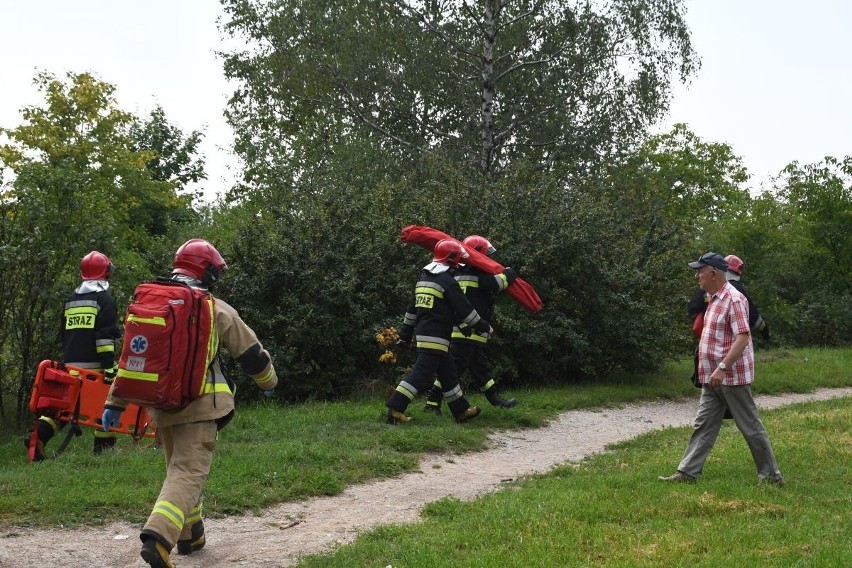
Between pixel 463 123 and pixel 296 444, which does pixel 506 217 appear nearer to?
pixel 296 444

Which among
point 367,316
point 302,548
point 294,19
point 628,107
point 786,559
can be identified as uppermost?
point 294,19

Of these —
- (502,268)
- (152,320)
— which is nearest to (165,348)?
(152,320)

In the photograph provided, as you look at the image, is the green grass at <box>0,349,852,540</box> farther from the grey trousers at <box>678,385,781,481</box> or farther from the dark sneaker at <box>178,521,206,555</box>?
the dark sneaker at <box>178,521,206,555</box>

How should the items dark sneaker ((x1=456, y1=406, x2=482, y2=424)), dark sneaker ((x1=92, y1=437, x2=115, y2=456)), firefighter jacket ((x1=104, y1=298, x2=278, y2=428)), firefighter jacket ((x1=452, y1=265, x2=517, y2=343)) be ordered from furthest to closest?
1. firefighter jacket ((x1=452, y1=265, x2=517, y2=343))
2. dark sneaker ((x1=456, y1=406, x2=482, y2=424))
3. dark sneaker ((x1=92, y1=437, x2=115, y2=456))
4. firefighter jacket ((x1=104, y1=298, x2=278, y2=428))

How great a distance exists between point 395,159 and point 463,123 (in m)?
2.40

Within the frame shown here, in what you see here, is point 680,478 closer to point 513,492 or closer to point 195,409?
point 513,492

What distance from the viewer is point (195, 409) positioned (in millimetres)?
6219

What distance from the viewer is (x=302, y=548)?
6.82 meters

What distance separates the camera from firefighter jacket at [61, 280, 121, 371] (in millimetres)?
10531

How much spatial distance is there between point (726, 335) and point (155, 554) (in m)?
4.73

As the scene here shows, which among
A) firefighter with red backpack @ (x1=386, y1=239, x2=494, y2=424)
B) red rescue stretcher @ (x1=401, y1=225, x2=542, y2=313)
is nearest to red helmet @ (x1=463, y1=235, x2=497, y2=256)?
red rescue stretcher @ (x1=401, y1=225, x2=542, y2=313)

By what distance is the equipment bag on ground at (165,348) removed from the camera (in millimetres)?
5918

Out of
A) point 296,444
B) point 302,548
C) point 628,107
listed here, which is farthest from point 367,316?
point 628,107

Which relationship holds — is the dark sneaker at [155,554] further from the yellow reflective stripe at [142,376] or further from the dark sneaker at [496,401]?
the dark sneaker at [496,401]
